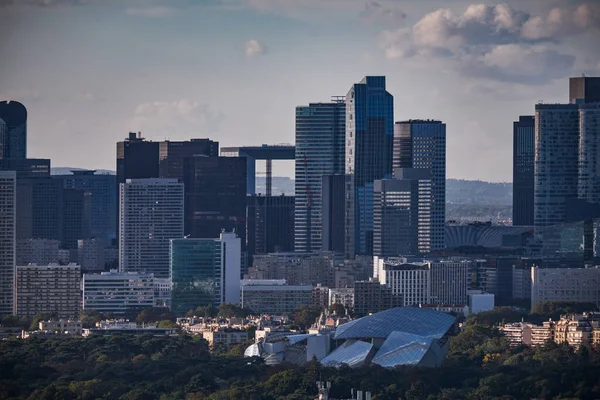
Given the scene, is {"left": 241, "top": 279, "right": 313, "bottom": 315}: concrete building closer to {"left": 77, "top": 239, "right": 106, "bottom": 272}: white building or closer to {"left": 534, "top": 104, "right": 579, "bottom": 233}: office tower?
{"left": 77, "top": 239, "right": 106, "bottom": 272}: white building

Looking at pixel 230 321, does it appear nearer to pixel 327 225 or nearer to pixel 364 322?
pixel 364 322

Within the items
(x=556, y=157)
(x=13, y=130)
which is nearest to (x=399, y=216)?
(x=556, y=157)

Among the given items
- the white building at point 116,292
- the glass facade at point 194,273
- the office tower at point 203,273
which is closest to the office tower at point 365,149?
the office tower at point 203,273

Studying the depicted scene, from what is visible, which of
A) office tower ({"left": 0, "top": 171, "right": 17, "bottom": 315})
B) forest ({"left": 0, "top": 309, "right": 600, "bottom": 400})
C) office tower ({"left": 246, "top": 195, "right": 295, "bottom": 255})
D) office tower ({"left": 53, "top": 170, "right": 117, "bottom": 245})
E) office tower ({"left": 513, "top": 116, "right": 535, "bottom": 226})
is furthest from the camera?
office tower ({"left": 53, "top": 170, "right": 117, "bottom": 245})

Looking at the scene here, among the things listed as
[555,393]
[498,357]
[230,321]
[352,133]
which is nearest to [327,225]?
[352,133]

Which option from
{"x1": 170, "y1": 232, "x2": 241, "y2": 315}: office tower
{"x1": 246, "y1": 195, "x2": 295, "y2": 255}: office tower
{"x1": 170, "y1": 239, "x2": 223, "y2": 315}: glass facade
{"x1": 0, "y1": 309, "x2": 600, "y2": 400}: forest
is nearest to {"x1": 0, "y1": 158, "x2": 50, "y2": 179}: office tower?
{"x1": 246, "y1": 195, "x2": 295, "y2": 255}: office tower

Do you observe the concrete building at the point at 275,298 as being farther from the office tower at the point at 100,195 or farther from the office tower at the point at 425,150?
the office tower at the point at 100,195
